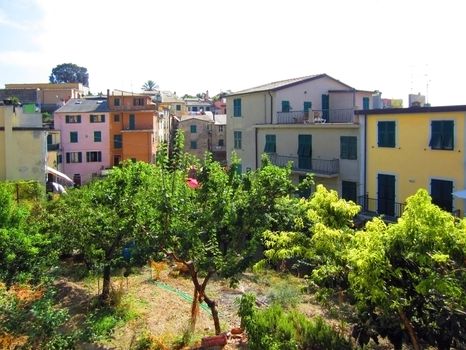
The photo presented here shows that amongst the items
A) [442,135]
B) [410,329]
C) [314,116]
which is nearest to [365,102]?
[314,116]

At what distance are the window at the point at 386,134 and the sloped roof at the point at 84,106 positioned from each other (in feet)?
122

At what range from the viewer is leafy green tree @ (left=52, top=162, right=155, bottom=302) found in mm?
13625

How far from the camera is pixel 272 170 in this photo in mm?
12930

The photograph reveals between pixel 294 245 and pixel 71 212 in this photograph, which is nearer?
pixel 294 245

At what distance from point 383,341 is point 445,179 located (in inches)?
487

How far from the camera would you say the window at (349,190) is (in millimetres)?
27703

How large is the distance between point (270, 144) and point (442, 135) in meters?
13.5

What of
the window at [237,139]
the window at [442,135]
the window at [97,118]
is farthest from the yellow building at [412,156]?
the window at [97,118]

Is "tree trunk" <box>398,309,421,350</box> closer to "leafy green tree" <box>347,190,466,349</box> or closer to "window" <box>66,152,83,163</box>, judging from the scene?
"leafy green tree" <box>347,190,466,349</box>

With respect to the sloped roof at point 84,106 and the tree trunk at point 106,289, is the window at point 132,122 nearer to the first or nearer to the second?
the sloped roof at point 84,106

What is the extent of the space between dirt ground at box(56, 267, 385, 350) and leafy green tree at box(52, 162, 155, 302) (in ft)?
4.51

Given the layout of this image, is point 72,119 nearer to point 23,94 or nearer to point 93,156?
point 93,156

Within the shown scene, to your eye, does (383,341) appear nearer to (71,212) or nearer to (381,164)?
(71,212)

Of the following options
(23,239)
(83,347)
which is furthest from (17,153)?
(83,347)
